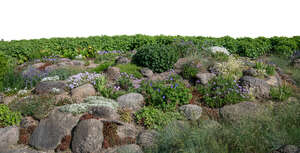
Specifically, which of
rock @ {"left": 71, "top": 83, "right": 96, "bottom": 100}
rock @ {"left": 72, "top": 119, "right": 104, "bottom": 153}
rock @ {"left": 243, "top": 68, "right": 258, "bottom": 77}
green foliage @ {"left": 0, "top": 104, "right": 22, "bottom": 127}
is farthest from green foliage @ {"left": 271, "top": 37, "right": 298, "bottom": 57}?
green foliage @ {"left": 0, "top": 104, "right": 22, "bottom": 127}

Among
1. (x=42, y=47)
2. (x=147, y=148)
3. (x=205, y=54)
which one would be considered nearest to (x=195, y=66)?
(x=205, y=54)

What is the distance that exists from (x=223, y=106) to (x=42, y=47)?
11.3 m

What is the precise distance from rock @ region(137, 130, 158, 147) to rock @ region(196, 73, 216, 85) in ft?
11.1

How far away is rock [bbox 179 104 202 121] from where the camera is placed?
7.05m

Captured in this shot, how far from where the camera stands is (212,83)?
8.85 meters

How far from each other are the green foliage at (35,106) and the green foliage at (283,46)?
1200cm

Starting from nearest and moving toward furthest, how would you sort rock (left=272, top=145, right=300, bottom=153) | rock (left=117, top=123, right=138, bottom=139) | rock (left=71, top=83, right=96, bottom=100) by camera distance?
1. rock (left=272, top=145, right=300, bottom=153)
2. rock (left=117, top=123, right=138, bottom=139)
3. rock (left=71, top=83, right=96, bottom=100)

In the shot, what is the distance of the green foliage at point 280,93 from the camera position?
8.16 meters

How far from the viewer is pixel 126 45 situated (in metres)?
15.4

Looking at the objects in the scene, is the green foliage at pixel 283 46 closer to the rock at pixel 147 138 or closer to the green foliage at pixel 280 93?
the green foliage at pixel 280 93

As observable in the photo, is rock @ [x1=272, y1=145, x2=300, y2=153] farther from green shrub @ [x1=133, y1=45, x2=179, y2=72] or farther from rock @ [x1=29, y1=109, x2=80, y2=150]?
green shrub @ [x1=133, y1=45, x2=179, y2=72]

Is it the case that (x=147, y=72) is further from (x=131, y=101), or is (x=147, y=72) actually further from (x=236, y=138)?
(x=236, y=138)

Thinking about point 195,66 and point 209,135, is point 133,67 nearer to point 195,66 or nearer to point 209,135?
point 195,66

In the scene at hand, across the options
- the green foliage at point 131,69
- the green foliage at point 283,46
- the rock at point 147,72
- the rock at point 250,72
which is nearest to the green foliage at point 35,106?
the green foliage at point 131,69
